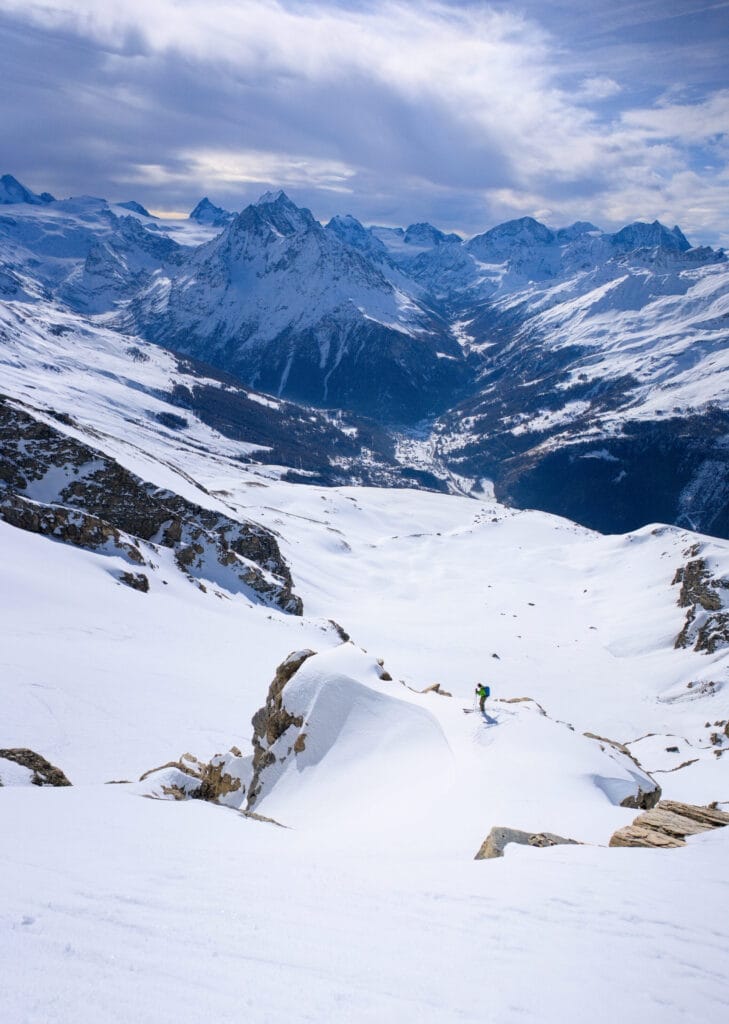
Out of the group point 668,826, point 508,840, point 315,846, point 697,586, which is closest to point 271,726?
point 315,846

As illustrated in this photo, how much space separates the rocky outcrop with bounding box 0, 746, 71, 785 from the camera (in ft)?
45.5

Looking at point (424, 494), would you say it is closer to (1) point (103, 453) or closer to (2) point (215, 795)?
(1) point (103, 453)

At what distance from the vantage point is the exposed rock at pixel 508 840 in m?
11.9

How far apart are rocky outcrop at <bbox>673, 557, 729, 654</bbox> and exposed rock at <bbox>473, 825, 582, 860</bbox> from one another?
50535mm

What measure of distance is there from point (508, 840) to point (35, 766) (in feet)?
36.7

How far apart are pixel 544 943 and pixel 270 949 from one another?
375cm

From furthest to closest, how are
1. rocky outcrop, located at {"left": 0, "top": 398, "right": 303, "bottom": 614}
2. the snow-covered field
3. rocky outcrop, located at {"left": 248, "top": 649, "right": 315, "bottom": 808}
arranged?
rocky outcrop, located at {"left": 0, "top": 398, "right": 303, "bottom": 614} < rocky outcrop, located at {"left": 248, "top": 649, "right": 315, "bottom": 808} < the snow-covered field

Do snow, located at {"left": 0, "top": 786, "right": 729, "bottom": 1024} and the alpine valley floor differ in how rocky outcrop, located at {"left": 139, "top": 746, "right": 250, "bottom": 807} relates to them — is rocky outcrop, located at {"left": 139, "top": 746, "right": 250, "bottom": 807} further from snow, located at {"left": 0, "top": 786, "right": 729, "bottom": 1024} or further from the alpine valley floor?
snow, located at {"left": 0, "top": 786, "right": 729, "bottom": 1024}

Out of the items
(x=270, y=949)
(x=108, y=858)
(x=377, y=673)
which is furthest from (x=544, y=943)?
(x=377, y=673)

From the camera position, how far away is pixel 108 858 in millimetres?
9555

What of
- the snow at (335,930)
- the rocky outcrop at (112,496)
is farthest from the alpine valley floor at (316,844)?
the rocky outcrop at (112,496)

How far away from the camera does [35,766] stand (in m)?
14.2

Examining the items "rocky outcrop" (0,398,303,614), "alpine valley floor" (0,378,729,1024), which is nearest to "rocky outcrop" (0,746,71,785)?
"alpine valley floor" (0,378,729,1024)

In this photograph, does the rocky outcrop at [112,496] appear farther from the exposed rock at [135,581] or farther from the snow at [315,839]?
the exposed rock at [135,581]
